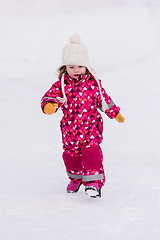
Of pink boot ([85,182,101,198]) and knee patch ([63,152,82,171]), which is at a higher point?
knee patch ([63,152,82,171])

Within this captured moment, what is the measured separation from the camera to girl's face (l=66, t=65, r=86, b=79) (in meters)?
3.75

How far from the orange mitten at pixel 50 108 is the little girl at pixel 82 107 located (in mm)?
88

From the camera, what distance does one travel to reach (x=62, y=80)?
3.75 meters

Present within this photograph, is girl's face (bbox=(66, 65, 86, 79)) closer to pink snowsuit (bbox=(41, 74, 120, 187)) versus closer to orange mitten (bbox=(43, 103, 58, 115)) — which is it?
pink snowsuit (bbox=(41, 74, 120, 187))

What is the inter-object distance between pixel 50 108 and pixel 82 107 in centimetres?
34

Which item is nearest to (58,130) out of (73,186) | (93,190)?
(73,186)

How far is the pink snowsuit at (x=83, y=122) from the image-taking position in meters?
3.75

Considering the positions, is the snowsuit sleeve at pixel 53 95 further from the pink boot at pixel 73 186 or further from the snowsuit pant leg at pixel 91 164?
the pink boot at pixel 73 186

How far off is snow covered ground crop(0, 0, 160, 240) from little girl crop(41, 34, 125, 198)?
0.87ft

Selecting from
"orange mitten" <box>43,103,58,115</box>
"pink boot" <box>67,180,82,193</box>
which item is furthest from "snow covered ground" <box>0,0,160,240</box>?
"orange mitten" <box>43,103,58,115</box>

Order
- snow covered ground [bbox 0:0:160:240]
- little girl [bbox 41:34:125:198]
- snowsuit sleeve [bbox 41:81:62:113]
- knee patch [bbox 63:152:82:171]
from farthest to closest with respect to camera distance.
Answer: knee patch [bbox 63:152:82:171] → little girl [bbox 41:34:125:198] → snowsuit sleeve [bbox 41:81:62:113] → snow covered ground [bbox 0:0:160:240]

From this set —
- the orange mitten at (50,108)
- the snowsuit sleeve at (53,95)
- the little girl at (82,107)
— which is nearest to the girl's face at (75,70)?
the little girl at (82,107)

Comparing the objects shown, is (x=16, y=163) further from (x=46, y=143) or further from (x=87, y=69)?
(x=87, y=69)

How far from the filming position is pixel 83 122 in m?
3.79
